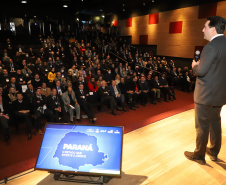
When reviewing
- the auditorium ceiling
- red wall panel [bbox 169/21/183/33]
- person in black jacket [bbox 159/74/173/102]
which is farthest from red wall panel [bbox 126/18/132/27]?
person in black jacket [bbox 159/74/173/102]

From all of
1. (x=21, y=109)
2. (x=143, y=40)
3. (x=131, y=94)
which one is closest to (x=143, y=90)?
(x=131, y=94)

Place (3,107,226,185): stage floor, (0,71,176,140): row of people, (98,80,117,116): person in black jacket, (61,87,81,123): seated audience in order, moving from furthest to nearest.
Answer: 1. (98,80,117,116): person in black jacket
2. (61,87,81,123): seated audience
3. (0,71,176,140): row of people
4. (3,107,226,185): stage floor

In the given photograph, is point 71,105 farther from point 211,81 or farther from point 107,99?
point 211,81

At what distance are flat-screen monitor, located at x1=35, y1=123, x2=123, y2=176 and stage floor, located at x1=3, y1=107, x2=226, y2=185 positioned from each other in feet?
1.11

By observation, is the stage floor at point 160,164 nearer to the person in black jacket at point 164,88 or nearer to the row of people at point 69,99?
the row of people at point 69,99

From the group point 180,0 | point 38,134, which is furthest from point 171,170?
point 180,0

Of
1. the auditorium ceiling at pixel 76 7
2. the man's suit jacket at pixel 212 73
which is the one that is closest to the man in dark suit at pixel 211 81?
the man's suit jacket at pixel 212 73

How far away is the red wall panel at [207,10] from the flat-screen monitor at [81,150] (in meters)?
10.3

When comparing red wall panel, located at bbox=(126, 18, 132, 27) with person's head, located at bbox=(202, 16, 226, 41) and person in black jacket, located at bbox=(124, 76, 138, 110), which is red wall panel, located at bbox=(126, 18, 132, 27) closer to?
person in black jacket, located at bbox=(124, 76, 138, 110)

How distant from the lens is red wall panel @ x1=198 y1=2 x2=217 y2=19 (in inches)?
350

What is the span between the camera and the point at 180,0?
34.2 feet

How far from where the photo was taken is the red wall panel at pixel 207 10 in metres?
8.88

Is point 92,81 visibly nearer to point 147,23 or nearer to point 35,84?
point 35,84

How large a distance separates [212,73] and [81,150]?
4.79 feet
